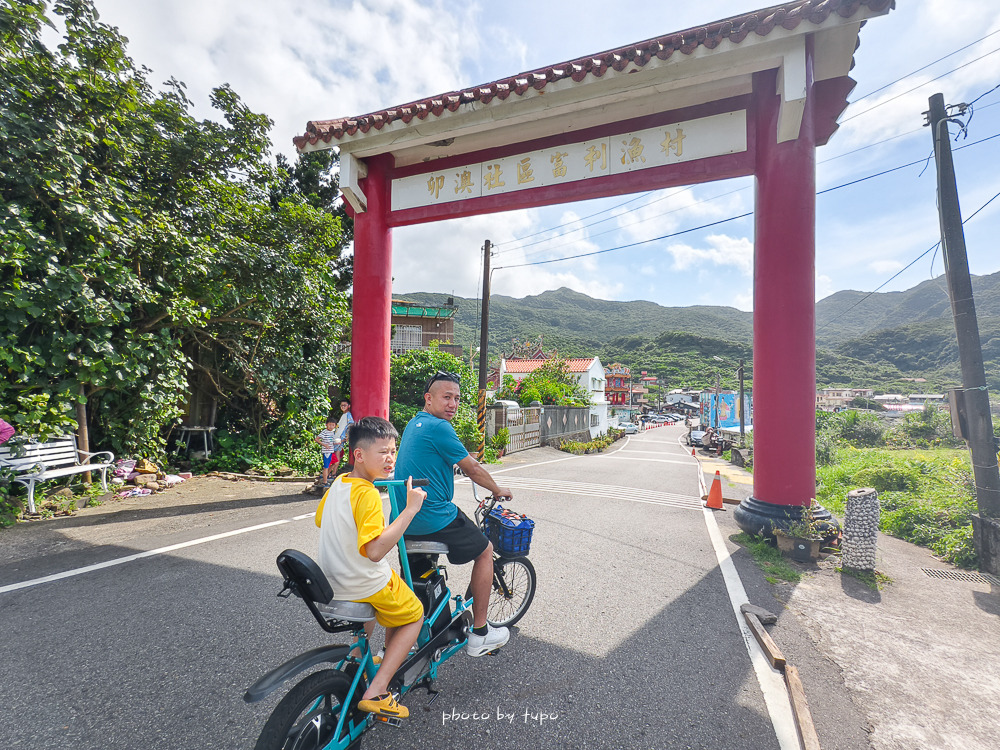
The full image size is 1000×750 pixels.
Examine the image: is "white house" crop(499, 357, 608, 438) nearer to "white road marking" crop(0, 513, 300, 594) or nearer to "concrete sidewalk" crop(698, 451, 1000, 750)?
"concrete sidewalk" crop(698, 451, 1000, 750)

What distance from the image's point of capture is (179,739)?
2168mm

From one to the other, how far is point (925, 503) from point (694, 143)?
668 cm

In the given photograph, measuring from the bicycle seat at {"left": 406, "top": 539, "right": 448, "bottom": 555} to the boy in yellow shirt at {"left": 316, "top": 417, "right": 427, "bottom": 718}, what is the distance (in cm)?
37

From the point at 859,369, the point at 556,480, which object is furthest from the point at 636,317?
the point at 556,480

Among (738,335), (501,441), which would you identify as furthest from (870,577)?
(738,335)

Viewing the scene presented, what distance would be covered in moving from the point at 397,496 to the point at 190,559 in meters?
3.47

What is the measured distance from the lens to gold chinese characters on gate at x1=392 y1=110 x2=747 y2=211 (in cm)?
609

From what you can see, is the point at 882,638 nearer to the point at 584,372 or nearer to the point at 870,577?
the point at 870,577

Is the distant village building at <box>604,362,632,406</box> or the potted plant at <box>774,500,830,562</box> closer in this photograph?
the potted plant at <box>774,500,830,562</box>

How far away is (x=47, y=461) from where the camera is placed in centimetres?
618

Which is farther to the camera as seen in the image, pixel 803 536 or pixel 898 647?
pixel 803 536

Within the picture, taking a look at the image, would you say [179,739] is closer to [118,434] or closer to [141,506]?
[141,506]

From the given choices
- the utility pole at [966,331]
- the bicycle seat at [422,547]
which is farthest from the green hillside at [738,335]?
the bicycle seat at [422,547]

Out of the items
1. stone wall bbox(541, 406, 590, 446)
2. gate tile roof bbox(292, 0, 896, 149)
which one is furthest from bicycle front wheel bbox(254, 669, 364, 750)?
stone wall bbox(541, 406, 590, 446)
